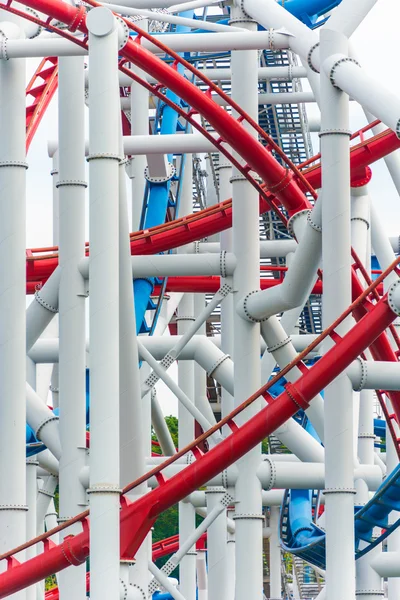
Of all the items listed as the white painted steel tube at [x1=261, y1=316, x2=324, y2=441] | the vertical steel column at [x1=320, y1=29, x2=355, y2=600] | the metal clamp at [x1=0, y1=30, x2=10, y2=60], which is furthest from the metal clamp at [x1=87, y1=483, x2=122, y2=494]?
the metal clamp at [x1=0, y1=30, x2=10, y2=60]

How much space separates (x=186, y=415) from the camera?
1662cm

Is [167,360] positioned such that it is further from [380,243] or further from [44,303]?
[380,243]

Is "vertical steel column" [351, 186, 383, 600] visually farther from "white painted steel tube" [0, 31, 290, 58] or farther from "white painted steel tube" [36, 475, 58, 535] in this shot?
"white painted steel tube" [36, 475, 58, 535]

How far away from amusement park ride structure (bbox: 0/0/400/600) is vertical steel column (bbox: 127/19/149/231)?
0.9 inches

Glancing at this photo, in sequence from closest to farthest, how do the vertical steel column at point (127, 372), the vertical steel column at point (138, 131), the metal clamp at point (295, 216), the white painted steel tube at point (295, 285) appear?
the vertical steel column at point (127, 372), the white painted steel tube at point (295, 285), the metal clamp at point (295, 216), the vertical steel column at point (138, 131)

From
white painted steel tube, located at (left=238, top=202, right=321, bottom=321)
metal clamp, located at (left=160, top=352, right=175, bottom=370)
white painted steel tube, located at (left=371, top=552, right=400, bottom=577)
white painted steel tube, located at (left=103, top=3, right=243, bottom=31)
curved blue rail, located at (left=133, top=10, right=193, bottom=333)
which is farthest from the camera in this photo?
curved blue rail, located at (left=133, top=10, right=193, bottom=333)

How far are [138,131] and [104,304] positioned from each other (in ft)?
20.9

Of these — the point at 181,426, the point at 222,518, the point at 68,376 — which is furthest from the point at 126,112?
the point at 68,376

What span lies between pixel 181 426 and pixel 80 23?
6734 mm

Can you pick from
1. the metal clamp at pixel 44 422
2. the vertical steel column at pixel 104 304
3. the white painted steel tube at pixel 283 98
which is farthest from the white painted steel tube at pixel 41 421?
the white painted steel tube at pixel 283 98

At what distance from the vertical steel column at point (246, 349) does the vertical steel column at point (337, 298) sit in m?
1.53

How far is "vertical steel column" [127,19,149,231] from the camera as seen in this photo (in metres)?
15.6

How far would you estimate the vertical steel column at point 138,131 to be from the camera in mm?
15570

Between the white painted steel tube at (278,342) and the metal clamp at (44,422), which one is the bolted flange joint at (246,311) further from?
the metal clamp at (44,422)
